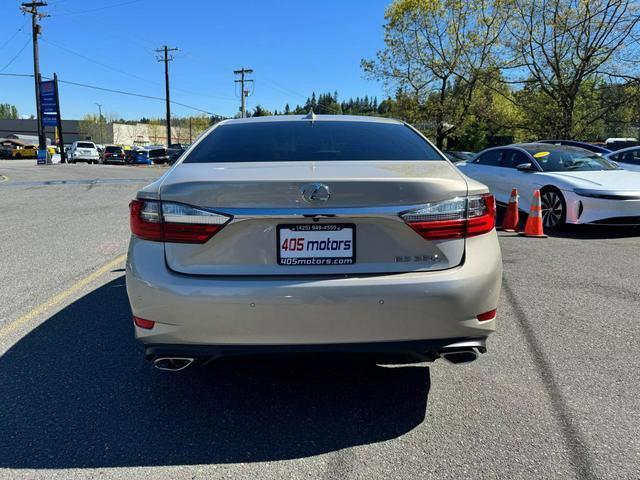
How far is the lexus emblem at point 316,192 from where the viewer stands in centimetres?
246

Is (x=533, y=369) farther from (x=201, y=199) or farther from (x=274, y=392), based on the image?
(x=201, y=199)

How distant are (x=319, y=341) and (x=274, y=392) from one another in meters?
0.78

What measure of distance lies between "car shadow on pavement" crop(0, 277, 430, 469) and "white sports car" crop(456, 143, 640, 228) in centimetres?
592

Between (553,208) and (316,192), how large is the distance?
7.26 metres

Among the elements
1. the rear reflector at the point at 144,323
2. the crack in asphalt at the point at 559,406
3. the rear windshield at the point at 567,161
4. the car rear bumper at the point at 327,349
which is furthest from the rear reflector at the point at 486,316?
the rear windshield at the point at 567,161

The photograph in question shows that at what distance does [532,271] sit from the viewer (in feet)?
19.4

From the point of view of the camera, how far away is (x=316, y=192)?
2455mm

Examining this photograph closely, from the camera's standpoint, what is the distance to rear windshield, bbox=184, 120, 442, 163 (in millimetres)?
3138

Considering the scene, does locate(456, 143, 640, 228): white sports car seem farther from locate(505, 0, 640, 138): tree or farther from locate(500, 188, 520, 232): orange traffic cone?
locate(505, 0, 640, 138): tree

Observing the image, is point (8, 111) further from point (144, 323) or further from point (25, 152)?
point (144, 323)

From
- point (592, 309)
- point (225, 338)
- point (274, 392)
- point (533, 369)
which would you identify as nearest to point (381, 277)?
point (225, 338)

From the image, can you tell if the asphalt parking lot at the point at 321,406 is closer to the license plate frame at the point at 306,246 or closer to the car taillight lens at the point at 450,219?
the license plate frame at the point at 306,246

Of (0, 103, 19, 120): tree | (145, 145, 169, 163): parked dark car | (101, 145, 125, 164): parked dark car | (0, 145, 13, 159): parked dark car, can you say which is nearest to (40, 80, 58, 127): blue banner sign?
(101, 145, 125, 164): parked dark car

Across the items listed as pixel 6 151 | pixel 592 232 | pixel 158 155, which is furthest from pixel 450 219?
pixel 6 151
